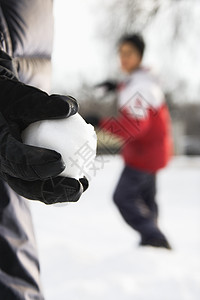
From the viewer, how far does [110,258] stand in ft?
8.75

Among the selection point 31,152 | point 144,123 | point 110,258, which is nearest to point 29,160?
point 31,152

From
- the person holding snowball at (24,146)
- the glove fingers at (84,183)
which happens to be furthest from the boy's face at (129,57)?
A: the glove fingers at (84,183)

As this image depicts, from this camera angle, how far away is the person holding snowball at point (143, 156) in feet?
10.4

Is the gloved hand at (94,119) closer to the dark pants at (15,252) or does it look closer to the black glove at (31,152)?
the dark pants at (15,252)

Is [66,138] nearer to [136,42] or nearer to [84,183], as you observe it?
[84,183]

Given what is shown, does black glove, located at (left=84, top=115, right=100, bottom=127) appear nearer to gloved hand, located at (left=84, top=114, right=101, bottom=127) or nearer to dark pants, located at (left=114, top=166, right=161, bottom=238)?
gloved hand, located at (left=84, top=114, right=101, bottom=127)

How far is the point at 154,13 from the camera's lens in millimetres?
7648

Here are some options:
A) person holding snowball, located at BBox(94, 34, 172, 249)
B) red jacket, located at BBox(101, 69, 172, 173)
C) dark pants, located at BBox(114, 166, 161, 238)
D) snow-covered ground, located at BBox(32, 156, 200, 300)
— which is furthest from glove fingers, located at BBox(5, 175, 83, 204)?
dark pants, located at BBox(114, 166, 161, 238)

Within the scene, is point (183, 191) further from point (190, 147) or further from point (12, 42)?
point (190, 147)

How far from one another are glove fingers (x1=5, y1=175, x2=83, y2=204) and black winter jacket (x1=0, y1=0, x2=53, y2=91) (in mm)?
401

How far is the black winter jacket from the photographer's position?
3.85 ft

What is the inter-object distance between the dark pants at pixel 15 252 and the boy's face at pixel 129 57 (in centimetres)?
228

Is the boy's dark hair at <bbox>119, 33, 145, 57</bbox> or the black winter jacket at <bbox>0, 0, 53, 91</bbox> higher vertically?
the black winter jacket at <bbox>0, 0, 53, 91</bbox>

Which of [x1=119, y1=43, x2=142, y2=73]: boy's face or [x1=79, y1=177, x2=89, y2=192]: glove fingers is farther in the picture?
[x1=119, y1=43, x2=142, y2=73]: boy's face
